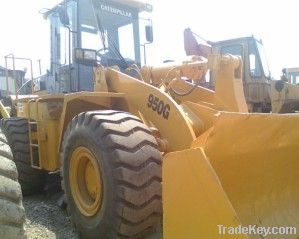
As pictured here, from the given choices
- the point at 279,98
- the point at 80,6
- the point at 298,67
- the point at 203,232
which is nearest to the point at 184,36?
the point at 279,98

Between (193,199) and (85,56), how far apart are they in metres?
3.03

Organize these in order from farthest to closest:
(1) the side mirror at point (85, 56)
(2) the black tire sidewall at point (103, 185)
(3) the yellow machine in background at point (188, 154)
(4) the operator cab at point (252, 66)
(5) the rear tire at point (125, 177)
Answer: (4) the operator cab at point (252, 66) < (1) the side mirror at point (85, 56) < (2) the black tire sidewall at point (103, 185) < (5) the rear tire at point (125, 177) < (3) the yellow machine in background at point (188, 154)

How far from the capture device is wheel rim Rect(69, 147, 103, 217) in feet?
13.0

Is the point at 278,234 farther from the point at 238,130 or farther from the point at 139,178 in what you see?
the point at 139,178

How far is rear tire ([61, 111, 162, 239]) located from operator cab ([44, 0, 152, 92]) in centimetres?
174

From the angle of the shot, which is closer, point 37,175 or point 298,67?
point 37,175

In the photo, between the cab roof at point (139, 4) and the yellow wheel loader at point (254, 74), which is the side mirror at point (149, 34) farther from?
the yellow wheel loader at point (254, 74)

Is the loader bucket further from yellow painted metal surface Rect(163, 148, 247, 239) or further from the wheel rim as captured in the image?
the wheel rim

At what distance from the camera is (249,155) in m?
3.13

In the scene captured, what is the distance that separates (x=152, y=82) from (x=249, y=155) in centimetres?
254

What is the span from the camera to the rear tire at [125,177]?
3420mm

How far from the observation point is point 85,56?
5.09 m

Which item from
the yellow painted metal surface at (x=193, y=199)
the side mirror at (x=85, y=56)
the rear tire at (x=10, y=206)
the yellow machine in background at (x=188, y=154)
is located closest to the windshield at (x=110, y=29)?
the side mirror at (x=85, y=56)

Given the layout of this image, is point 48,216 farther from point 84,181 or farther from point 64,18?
point 64,18
